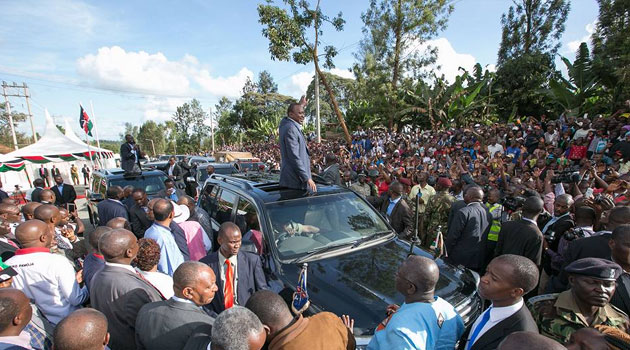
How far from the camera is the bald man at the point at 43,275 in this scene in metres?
2.56

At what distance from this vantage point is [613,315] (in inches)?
76.0

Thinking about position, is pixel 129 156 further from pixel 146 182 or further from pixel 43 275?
pixel 43 275

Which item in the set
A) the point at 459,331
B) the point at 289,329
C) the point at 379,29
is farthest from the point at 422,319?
the point at 379,29

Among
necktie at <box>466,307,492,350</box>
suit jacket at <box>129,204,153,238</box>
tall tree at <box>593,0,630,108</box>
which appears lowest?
suit jacket at <box>129,204,153,238</box>

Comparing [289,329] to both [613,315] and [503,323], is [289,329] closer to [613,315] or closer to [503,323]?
[503,323]

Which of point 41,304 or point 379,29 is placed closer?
point 41,304

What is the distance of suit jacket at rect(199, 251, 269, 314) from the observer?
2824 millimetres

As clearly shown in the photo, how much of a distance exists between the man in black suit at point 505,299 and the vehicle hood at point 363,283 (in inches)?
28.8

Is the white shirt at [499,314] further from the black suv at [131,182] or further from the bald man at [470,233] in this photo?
the black suv at [131,182]

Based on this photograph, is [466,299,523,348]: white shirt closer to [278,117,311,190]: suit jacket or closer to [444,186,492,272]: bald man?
[444,186,492,272]: bald man

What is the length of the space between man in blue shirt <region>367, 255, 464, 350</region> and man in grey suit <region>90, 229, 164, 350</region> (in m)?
1.66

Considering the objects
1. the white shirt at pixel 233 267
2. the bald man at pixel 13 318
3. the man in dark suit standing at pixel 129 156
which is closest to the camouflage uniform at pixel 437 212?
the white shirt at pixel 233 267

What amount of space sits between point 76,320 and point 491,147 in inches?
423

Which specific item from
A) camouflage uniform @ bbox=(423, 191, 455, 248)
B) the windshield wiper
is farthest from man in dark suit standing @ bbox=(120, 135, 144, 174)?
camouflage uniform @ bbox=(423, 191, 455, 248)
